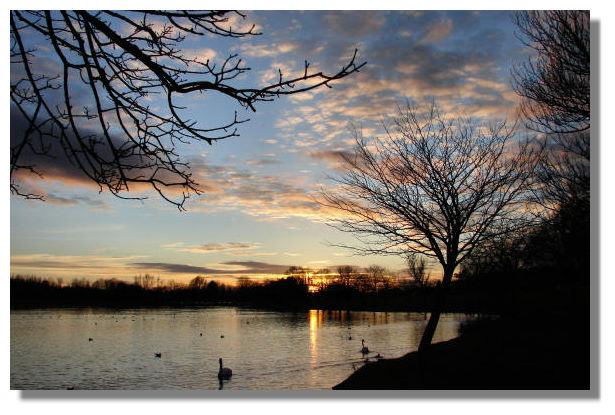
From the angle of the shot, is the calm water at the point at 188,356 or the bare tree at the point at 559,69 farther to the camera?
the calm water at the point at 188,356

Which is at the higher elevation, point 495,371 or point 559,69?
point 559,69

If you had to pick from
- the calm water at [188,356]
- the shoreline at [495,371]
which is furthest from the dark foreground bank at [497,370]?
the calm water at [188,356]

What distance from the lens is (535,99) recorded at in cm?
851

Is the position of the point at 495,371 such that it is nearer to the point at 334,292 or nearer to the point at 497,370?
the point at 497,370

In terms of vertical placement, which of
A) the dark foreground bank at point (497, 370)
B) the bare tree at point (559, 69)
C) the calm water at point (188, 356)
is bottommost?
the calm water at point (188, 356)

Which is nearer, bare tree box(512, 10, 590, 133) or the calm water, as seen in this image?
bare tree box(512, 10, 590, 133)

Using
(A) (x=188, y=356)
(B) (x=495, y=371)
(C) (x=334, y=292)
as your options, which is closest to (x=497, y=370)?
(B) (x=495, y=371)

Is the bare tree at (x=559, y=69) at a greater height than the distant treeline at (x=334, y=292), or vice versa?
the bare tree at (x=559, y=69)

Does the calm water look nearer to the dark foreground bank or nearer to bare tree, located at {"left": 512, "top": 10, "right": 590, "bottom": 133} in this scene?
the dark foreground bank

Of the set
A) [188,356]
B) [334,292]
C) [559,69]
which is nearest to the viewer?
[559,69]

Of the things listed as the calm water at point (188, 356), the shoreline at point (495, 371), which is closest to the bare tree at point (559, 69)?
the shoreline at point (495, 371)

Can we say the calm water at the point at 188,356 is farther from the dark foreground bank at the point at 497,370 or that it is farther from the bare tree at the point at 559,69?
the bare tree at the point at 559,69

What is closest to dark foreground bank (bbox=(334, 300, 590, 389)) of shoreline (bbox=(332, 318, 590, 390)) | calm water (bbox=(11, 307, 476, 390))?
shoreline (bbox=(332, 318, 590, 390))
